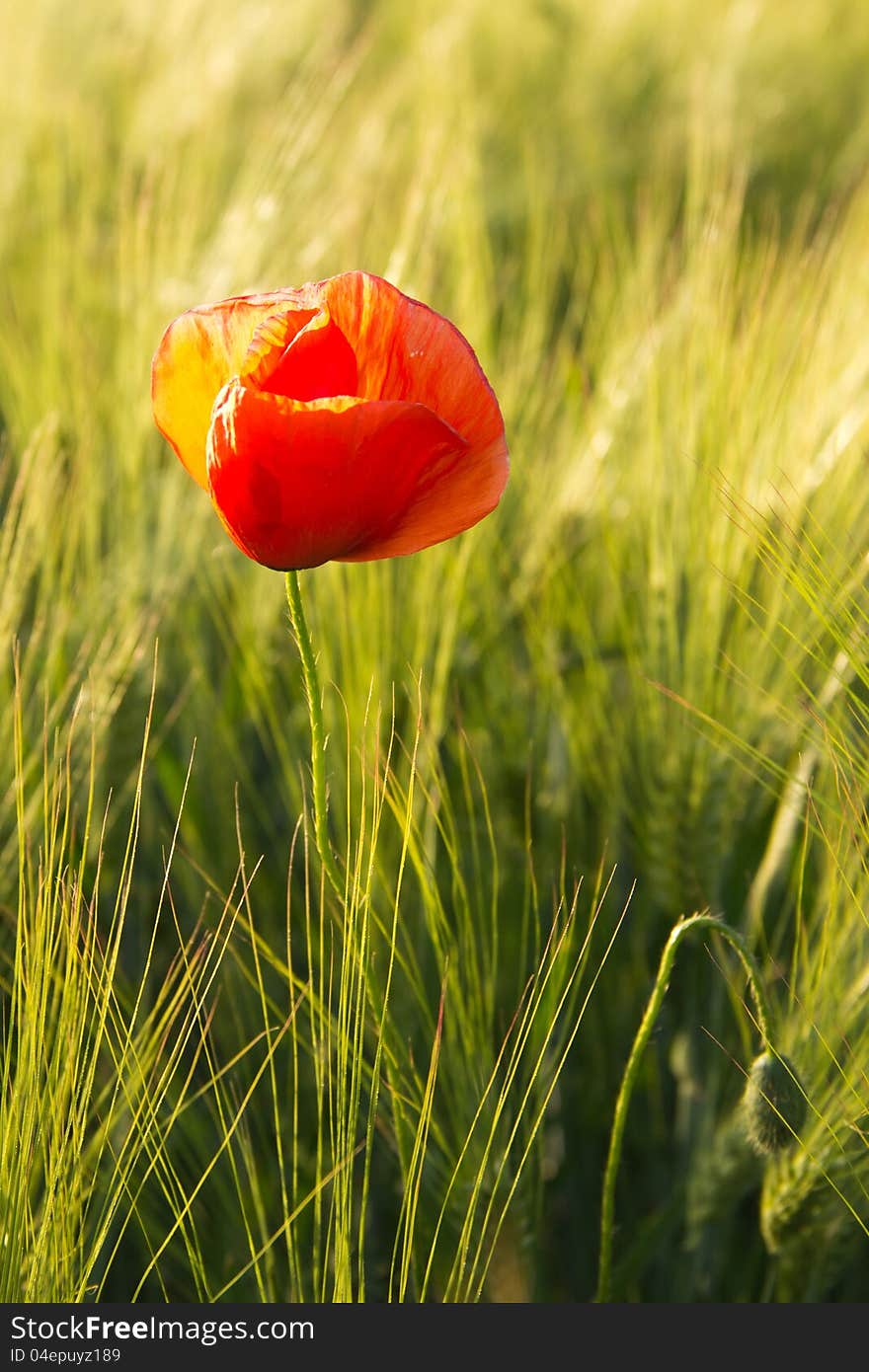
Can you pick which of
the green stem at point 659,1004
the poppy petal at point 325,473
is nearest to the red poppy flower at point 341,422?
the poppy petal at point 325,473

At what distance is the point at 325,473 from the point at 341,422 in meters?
0.02

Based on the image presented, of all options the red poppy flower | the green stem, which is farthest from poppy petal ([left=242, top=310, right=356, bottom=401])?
the green stem

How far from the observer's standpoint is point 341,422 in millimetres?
364

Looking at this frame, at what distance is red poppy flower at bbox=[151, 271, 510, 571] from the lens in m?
0.37

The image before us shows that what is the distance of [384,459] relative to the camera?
0.37m

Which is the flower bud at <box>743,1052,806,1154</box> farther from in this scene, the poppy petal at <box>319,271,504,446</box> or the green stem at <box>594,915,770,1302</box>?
the poppy petal at <box>319,271,504,446</box>

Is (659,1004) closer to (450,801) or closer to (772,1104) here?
(772,1104)

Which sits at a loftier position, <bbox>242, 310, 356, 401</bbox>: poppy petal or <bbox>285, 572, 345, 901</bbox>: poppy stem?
<bbox>242, 310, 356, 401</bbox>: poppy petal

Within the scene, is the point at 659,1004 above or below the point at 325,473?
below

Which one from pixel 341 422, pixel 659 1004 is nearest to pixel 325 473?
pixel 341 422

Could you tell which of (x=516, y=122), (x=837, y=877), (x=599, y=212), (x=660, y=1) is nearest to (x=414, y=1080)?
(x=837, y=877)

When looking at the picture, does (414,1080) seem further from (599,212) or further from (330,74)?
(330,74)

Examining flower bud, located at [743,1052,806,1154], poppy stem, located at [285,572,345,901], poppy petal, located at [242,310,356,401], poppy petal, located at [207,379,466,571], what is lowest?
flower bud, located at [743,1052,806,1154]

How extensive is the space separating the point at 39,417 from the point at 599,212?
57 cm
